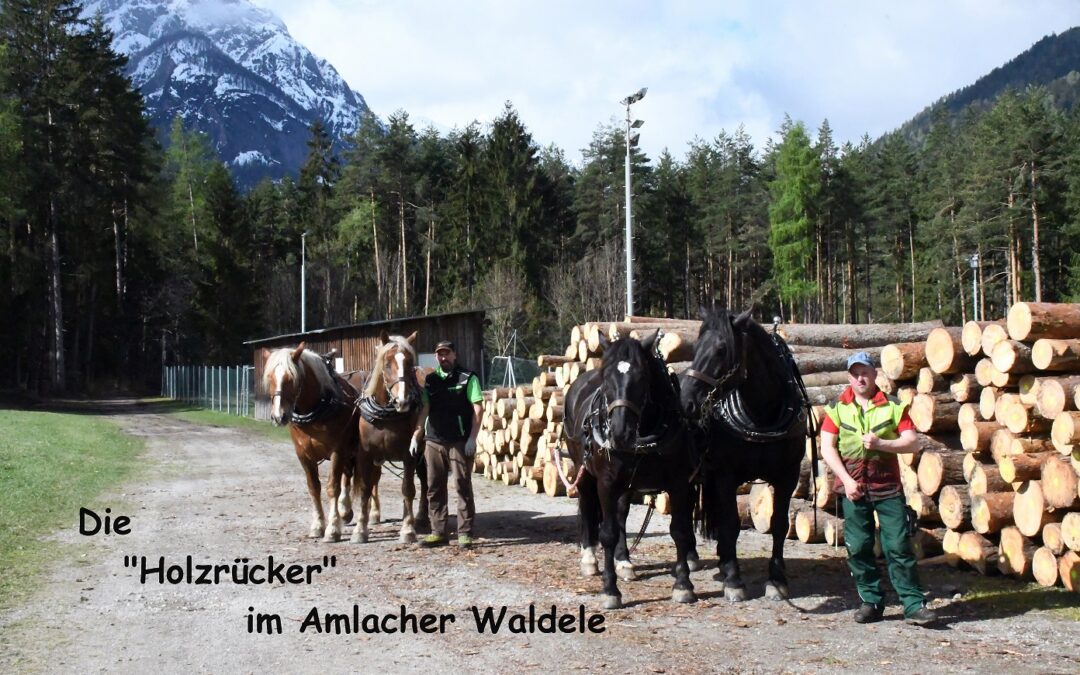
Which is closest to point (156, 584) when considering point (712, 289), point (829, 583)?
point (829, 583)

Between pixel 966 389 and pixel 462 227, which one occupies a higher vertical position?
pixel 462 227

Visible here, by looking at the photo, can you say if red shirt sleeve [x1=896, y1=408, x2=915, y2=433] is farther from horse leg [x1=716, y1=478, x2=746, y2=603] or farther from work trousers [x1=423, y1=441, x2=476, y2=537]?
work trousers [x1=423, y1=441, x2=476, y2=537]

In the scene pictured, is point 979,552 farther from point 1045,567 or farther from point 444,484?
point 444,484

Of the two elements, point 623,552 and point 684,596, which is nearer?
point 684,596

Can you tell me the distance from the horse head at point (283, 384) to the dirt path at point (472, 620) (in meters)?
1.38

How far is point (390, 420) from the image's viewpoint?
389 inches

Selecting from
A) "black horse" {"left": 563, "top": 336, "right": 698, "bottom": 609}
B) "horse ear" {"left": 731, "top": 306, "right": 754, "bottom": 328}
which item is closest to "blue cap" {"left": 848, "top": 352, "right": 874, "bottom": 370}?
"horse ear" {"left": 731, "top": 306, "right": 754, "bottom": 328}

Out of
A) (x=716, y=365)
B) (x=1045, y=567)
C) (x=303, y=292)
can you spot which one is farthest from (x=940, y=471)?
(x=303, y=292)

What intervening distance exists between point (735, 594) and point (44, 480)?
12104 millimetres

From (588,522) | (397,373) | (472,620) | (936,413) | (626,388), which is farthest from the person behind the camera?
(397,373)

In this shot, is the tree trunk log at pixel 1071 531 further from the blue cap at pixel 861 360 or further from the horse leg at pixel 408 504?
the horse leg at pixel 408 504

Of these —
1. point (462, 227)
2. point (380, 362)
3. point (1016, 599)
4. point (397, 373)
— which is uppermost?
point (462, 227)

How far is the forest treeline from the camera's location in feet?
154

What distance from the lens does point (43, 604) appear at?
7273mm
